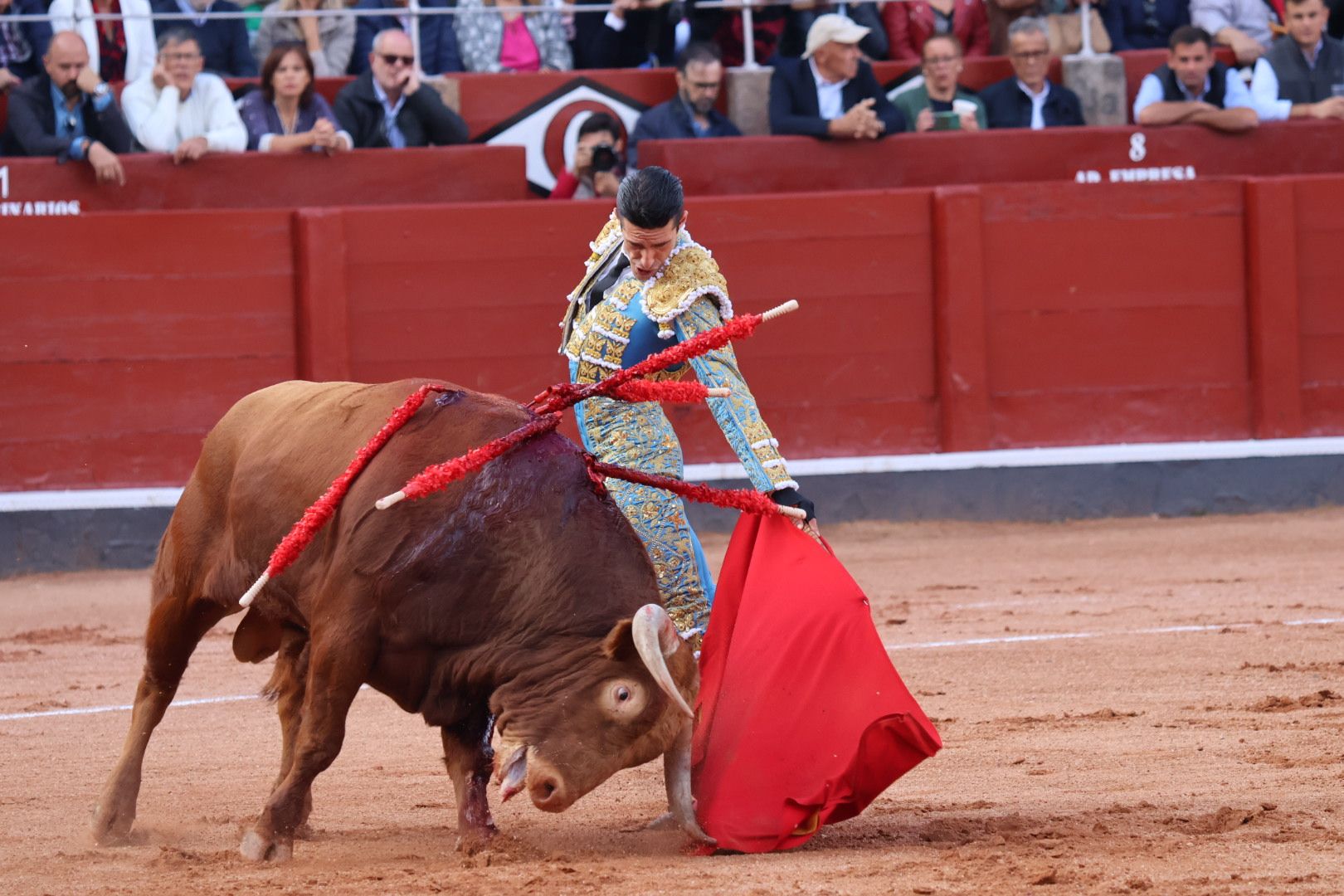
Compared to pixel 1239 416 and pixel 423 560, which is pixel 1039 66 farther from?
pixel 423 560

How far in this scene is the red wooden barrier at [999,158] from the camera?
7.72 meters

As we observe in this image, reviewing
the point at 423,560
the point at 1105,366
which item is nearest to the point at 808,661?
the point at 423,560

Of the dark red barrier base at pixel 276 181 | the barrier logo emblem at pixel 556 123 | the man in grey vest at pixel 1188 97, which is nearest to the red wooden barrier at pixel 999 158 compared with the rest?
the man in grey vest at pixel 1188 97

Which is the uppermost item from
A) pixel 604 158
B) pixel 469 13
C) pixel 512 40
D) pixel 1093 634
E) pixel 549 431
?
pixel 469 13

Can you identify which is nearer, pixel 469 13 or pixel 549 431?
pixel 549 431

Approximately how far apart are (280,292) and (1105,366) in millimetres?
3493

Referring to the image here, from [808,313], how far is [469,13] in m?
1.94

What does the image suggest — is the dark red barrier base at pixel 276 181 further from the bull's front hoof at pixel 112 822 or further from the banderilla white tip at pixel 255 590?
the banderilla white tip at pixel 255 590

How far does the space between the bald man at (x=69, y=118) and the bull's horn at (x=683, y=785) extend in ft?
15.4

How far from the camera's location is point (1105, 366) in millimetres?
7953

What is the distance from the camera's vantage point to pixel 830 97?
25.5ft

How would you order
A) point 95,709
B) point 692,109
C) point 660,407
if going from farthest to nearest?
point 692,109, point 95,709, point 660,407

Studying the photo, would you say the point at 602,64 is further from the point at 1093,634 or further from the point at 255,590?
the point at 255,590

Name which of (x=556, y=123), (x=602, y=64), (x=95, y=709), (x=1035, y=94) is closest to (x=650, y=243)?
(x=95, y=709)
